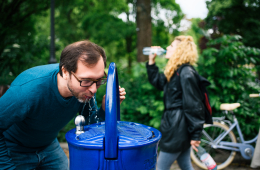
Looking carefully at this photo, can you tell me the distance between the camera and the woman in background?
2.47 meters

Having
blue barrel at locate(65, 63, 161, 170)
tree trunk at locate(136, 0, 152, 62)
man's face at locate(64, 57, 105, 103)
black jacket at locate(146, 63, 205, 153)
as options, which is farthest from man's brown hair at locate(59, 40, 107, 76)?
tree trunk at locate(136, 0, 152, 62)

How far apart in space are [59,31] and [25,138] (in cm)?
1209

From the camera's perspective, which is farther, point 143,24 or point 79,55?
point 143,24

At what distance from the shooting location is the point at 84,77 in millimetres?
1406

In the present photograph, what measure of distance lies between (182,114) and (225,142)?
1827 millimetres

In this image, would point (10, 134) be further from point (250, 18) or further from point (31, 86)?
point (250, 18)

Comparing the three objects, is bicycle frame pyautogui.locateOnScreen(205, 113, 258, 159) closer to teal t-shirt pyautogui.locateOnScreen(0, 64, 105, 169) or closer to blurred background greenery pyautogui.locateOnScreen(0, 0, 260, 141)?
blurred background greenery pyautogui.locateOnScreen(0, 0, 260, 141)

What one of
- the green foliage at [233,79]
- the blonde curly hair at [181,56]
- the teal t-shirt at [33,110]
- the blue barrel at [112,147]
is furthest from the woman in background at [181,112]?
the green foliage at [233,79]

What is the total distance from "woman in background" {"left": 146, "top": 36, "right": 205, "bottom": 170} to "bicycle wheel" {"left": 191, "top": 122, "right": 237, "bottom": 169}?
1.34m

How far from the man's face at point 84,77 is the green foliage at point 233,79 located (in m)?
3.20

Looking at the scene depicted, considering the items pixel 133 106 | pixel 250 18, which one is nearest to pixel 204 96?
pixel 133 106

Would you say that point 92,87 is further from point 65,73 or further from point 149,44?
point 149,44

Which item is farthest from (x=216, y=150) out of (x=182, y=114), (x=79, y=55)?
(x=79, y=55)

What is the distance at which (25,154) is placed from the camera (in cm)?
181
